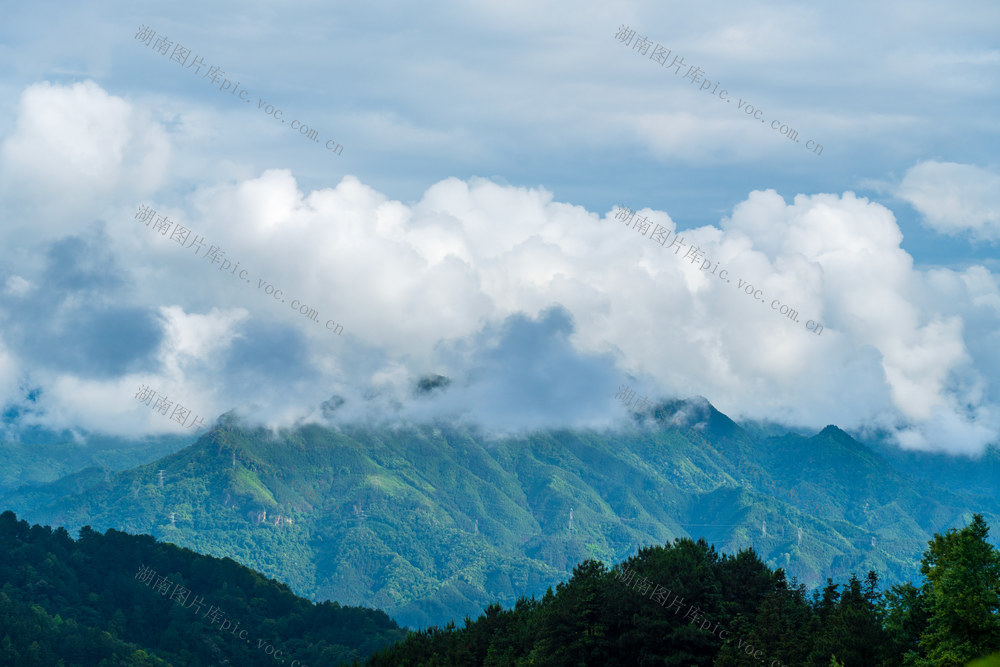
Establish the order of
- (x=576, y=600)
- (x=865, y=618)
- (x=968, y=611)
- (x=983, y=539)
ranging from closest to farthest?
(x=968, y=611) < (x=983, y=539) < (x=865, y=618) < (x=576, y=600)

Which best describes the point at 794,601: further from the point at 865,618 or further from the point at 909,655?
the point at 909,655

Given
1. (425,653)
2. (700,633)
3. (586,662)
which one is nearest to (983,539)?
(700,633)

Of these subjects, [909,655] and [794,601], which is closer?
[909,655]

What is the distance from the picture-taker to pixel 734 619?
117 m

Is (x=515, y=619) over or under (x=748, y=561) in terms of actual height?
under

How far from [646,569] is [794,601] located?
66.2 ft

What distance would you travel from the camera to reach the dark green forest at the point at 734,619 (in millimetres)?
83562

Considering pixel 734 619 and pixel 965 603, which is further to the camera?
pixel 734 619

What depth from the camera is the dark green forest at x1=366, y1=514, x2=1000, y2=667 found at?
83562 mm

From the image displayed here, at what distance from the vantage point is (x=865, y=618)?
9969 centimetres

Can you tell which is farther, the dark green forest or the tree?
the dark green forest

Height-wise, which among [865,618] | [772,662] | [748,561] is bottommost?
[772,662]

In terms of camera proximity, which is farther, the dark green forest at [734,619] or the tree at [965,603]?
the dark green forest at [734,619]

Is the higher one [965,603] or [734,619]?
[965,603]
